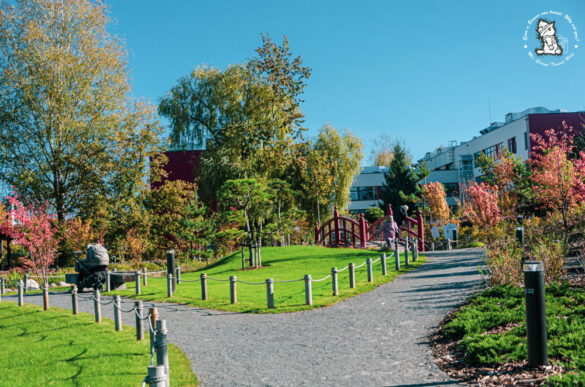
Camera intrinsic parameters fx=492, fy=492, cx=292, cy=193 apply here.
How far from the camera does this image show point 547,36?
2039cm

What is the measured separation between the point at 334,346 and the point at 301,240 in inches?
1130

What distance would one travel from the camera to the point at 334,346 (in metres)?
7.94

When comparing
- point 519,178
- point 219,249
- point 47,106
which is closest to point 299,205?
point 219,249

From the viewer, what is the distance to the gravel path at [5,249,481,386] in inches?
256

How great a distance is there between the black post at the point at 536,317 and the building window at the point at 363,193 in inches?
2155

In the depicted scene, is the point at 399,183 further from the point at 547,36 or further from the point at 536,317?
the point at 536,317

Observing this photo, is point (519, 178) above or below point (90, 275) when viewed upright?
above

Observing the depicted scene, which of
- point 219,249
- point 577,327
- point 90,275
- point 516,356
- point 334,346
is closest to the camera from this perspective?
point 516,356

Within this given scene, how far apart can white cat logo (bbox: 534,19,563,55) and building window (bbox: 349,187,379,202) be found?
131 ft

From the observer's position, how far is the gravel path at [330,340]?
6492mm

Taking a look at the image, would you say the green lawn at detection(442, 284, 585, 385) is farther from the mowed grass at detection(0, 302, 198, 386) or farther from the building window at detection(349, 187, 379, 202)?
the building window at detection(349, 187, 379, 202)

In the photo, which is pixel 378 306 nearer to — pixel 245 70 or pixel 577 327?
pixel 577 327

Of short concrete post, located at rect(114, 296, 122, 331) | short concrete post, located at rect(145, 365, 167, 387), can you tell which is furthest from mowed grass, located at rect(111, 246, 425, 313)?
short concrete post, located at rect(145, 365, 167, 387)

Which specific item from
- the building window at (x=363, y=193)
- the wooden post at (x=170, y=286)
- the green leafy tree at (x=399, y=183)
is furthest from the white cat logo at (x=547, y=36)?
the building window at (x=363, y=193)
